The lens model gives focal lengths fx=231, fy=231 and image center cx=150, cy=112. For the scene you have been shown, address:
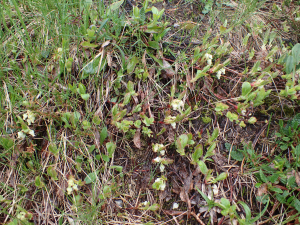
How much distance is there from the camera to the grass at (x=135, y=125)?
1.87 meters

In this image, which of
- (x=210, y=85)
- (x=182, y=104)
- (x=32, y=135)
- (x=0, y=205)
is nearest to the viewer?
(x=0, y=205)

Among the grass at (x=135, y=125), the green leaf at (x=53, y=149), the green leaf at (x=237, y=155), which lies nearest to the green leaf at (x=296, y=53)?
the grass at (x=135, y=125)

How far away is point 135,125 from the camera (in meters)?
2.01

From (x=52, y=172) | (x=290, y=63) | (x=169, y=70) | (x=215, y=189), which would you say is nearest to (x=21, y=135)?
(x=52, y=172)

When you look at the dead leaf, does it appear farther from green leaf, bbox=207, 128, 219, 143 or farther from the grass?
green leaf, bbox=207, 128, 219, 143

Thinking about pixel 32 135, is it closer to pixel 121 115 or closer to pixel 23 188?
pixel 23 188

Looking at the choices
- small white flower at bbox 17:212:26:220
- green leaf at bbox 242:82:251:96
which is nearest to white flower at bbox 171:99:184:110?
green leaf at bbox 242:82:251:96

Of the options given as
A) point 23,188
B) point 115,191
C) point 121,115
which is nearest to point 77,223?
point 115,191

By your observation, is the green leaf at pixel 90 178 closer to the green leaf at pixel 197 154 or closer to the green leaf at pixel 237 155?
the green leaf at pixel 197 154

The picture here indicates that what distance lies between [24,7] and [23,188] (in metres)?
1.75

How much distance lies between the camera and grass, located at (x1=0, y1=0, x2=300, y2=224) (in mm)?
1867

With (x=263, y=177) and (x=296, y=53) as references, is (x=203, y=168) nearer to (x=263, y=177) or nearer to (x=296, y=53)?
(x=263, y=177)

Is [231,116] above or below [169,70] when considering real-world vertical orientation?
below

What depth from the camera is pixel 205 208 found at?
195 centimetres
